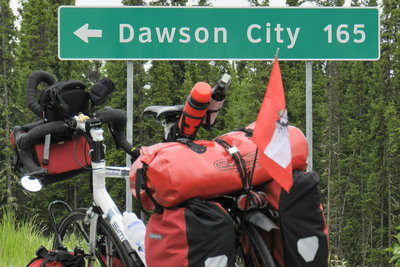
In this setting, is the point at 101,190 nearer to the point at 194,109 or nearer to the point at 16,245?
the point at 194,109

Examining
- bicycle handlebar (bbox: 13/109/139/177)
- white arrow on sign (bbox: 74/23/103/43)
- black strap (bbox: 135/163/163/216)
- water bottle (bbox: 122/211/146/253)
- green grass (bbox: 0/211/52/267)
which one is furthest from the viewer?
green grass (bbox: 0/211/52/267)

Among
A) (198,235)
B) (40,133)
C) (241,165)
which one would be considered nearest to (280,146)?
(241,165)

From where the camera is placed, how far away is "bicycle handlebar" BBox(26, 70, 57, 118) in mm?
3430

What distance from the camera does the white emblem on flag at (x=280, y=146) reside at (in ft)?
7.08

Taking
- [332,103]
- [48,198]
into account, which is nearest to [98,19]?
[48,198]

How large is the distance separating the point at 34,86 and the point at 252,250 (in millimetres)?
1800

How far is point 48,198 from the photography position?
150ft

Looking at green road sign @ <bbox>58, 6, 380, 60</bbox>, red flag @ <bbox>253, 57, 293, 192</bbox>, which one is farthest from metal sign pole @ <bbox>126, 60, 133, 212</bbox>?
red flag @ <bbox>253, 57, 293, 192</bbox>

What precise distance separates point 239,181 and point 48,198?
1779 inches

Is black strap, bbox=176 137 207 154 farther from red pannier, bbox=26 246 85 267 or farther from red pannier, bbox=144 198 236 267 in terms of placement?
red pannier, bbox=26 246 85 267

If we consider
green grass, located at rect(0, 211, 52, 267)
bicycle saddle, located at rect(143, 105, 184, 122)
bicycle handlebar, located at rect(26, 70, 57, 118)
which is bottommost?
green grass, located at rect(0, 211, 52, 267)

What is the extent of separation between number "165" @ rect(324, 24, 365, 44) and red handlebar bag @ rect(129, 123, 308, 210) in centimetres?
261

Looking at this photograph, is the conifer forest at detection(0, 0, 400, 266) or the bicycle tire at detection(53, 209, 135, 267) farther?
the conifer forest at detection(0, 0, 400, 266)

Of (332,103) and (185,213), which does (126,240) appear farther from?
(332,103)
